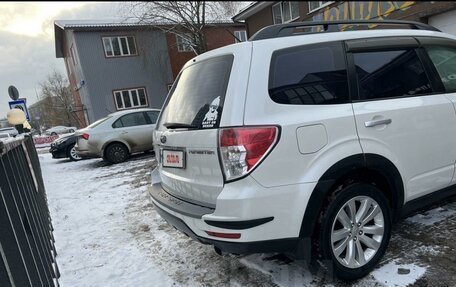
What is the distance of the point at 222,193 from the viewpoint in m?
2.29

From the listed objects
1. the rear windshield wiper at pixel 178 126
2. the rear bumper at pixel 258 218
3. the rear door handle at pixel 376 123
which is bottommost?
the rear bumper at pixel 258 218

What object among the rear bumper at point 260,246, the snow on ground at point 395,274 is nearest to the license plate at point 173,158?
the rear bumper at point 260,246

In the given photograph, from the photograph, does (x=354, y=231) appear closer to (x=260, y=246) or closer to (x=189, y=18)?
(x=260, y=246)

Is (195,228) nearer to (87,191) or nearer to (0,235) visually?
(0,235)

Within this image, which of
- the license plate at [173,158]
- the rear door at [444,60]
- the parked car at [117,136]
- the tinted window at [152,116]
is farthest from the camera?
the tinted window at [152,116]

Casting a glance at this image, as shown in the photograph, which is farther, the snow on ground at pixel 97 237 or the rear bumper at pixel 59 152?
the rear bumper at pixel 59 152

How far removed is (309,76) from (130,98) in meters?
20.6

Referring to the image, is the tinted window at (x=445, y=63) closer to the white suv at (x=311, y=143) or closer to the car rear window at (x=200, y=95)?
the white suv at (x=311, y=143)

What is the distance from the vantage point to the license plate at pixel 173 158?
108 inches

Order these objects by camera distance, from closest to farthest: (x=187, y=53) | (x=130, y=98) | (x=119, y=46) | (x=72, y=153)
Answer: (x=72, y=153) < (x=119, y=46) < (x=130, y=98) < (x=187, y=53)

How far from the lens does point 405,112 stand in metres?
2.73

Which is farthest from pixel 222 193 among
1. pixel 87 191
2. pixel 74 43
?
pixel 74 43

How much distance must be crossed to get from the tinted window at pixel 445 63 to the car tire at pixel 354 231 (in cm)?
134

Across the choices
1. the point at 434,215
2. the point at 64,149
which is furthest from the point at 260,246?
the point at 64,149
